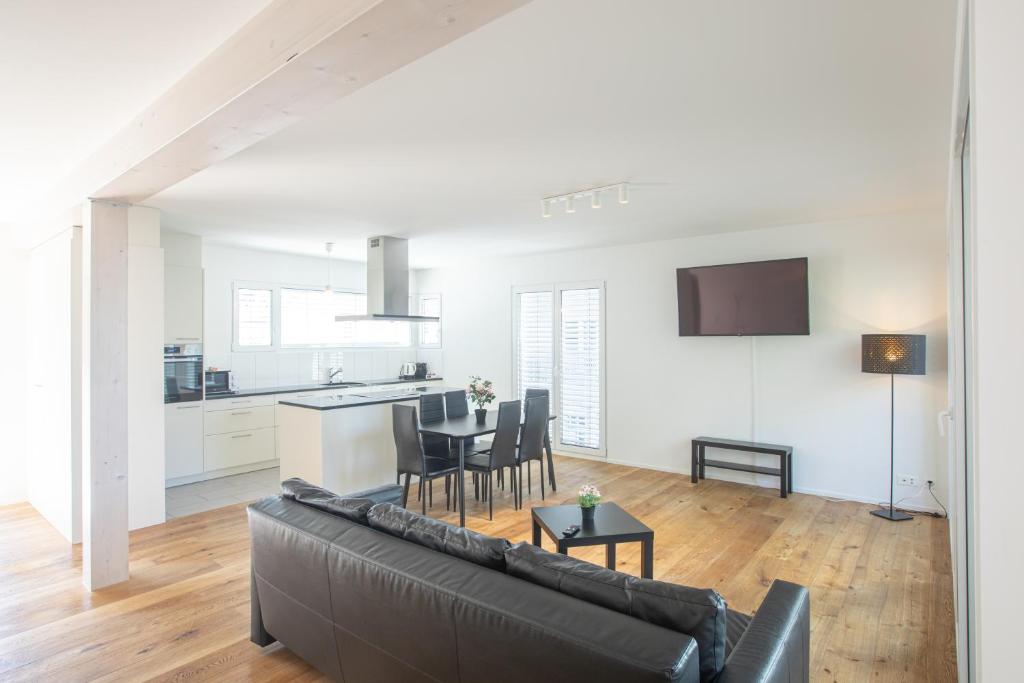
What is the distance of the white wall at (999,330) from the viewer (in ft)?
2.29

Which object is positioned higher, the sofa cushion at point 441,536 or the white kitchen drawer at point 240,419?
the sofa cushion at point 441,536

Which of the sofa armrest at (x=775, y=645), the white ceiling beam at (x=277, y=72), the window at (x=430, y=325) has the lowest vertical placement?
the sofa armrest at (x=775, y=645)

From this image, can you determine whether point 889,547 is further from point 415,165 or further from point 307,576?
point 415,165

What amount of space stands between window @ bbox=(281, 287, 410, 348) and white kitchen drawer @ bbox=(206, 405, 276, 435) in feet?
3.52

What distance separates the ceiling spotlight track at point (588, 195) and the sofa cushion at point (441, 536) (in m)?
2.69

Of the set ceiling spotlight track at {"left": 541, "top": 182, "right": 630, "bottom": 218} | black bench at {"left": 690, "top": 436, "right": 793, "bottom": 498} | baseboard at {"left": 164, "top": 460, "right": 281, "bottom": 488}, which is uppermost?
ceiling spotlight track at {"left": 541, "top": 182, "right": 630, "bottom": 218}

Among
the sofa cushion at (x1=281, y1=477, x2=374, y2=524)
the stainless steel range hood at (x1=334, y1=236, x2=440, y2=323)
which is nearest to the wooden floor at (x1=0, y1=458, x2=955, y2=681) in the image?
the sofa cushion at (x1=281, y1=477, x2=374, y2=524)

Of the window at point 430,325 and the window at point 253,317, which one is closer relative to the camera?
the window at point 253,317

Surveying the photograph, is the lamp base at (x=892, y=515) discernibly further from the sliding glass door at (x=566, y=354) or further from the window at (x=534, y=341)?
the window at (x=534, y=341)

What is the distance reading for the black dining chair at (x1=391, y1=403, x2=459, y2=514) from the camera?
4516 millimetres

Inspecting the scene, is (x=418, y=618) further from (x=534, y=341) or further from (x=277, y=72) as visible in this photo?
(x=534, y=341)

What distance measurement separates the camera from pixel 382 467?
5406mm

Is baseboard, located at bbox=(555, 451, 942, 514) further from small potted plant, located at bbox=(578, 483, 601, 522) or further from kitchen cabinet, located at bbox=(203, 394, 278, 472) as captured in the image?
kitchen cabinet, located at bbox=(203, 394, 278, 472)

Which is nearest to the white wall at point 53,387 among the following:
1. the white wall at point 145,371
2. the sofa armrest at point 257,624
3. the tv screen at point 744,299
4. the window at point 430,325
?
the white wall at point 145,371
